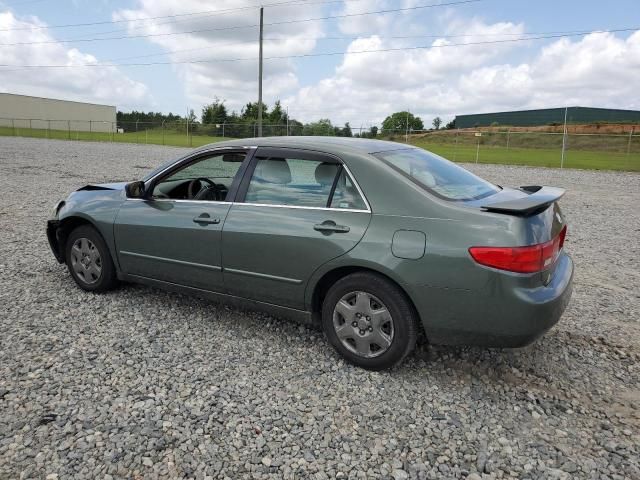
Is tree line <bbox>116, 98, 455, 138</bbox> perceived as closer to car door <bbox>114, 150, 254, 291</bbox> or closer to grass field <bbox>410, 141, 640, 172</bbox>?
grass field <bbox>410, 141, 640, 172</bbox>

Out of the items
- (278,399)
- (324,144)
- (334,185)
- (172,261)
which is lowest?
(278,399)

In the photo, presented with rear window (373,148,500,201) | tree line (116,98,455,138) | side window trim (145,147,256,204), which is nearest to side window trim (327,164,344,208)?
rear window (373,148,500,201)

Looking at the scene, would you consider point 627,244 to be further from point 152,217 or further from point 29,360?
point 29,360

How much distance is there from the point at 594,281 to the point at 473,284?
3274 millimetres

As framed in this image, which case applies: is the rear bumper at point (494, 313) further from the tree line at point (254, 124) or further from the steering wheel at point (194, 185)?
the tree line at point (254, 124)

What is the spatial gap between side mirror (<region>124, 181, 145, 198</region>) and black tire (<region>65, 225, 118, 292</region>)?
599 millimetres

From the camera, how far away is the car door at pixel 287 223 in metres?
3.30

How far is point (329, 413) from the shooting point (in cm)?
288

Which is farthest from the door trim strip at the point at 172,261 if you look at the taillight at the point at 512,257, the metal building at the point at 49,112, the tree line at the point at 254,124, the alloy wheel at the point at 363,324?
the metal building at the point at 49,112

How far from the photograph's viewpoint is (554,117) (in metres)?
69.2

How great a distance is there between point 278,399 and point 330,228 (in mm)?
1137

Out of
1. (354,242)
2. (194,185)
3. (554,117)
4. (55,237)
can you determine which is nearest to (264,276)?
(354,242)

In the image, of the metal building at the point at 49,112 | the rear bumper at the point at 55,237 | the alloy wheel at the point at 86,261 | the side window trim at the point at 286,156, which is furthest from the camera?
the metal building at the point at 49,112

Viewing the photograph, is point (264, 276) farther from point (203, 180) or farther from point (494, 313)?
point (494, 313)
